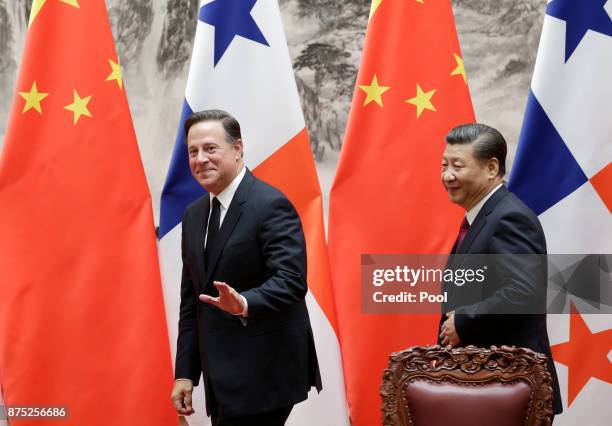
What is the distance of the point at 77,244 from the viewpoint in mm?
3484

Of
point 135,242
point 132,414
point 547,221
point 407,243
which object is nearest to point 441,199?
point 407,243

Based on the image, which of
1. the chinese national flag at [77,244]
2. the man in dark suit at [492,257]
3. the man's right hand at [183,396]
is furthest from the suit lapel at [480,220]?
the chinese national flag at [77,244]

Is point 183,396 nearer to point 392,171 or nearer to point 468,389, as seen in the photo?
point 468,389

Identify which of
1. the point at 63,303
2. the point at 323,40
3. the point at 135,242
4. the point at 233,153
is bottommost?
the point at 63,303

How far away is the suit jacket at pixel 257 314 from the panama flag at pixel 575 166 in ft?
4.63

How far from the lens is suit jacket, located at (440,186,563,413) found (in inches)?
97.7

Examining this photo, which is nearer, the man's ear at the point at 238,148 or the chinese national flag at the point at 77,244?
the man's ear at the point at 238,148

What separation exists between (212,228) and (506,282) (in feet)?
3.15

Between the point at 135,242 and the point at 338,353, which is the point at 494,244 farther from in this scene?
the point at 135,242

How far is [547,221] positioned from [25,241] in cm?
228

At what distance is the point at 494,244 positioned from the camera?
2.54m

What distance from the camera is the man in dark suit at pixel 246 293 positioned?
2.48 metres

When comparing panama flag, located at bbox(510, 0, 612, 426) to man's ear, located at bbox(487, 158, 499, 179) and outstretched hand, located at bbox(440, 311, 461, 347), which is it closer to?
man's ear, located at bbox(487, 158, 499, 179)

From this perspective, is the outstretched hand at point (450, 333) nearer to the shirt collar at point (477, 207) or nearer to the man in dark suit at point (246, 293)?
the shirt collar at point (477, 207)
